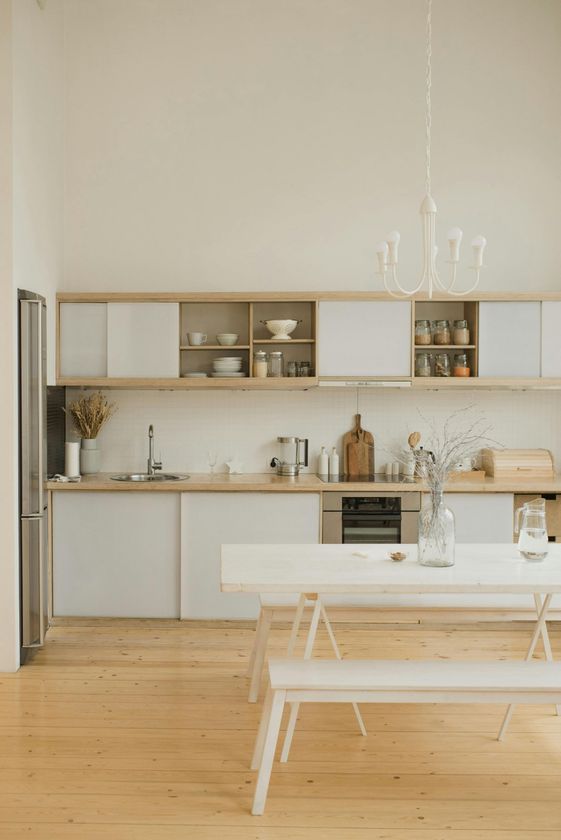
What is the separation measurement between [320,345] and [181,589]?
192 cm

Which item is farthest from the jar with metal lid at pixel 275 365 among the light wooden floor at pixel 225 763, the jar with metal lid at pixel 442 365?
the light wooden floor at pixel 225 763

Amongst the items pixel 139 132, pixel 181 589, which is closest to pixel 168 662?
pixel 181 589

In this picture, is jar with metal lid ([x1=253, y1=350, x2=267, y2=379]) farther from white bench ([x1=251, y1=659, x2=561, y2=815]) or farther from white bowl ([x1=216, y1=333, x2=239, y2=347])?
white bench ([x1=251, y1=659, x2=561, y2=815])

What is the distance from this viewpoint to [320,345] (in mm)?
6043

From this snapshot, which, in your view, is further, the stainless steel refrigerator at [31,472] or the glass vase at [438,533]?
the stainless steel refrigerator at [31,472]

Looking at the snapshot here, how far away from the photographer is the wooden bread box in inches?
245

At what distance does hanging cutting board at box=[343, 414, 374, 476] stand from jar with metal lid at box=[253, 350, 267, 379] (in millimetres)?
883

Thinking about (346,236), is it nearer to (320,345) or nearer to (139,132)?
(320,345)

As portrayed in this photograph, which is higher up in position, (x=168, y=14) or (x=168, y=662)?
(x=168, y=14)

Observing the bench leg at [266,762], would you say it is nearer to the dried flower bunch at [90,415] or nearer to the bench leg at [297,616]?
the bench leg at [297,616]

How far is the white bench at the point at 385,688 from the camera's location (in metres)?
3.31

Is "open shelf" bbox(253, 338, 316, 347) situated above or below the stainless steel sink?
above

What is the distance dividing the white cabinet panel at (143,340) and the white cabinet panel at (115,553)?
34.7 inches

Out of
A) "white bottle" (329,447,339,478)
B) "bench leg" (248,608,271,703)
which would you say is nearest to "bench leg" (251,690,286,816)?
"bench leg" (248,608,271,703)
